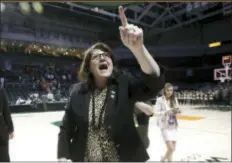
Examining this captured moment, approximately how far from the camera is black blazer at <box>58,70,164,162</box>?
1109mm

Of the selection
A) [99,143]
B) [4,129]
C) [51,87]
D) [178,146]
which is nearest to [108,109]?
[99,143]

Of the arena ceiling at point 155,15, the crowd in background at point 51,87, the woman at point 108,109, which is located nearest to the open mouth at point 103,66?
the woman at point 108,109

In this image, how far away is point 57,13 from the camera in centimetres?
2106

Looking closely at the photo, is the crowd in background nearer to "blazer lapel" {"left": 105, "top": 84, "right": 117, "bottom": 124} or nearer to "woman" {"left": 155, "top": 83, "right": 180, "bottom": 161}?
"woman" {"left": 155, "top": 83, "right": 180, "bottom": 161}

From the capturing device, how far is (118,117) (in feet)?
3.63

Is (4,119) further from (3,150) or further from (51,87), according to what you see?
(51,87)

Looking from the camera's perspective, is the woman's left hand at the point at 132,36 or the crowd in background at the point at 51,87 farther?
the crowd in background at the point at 51,87

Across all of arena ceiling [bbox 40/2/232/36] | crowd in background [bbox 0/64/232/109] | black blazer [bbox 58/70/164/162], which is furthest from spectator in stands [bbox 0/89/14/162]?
arena ceiling [bbox 40/2/232/36]

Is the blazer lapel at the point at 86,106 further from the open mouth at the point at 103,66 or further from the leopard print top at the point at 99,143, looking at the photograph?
the open mouth at the point at 103,66

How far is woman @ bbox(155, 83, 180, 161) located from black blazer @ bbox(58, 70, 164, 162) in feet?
7.82

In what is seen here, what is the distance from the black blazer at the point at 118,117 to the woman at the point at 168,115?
238cm

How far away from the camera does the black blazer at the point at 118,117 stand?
111 cm

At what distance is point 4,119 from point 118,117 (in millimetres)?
2135

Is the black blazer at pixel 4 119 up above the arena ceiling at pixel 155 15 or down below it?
below
